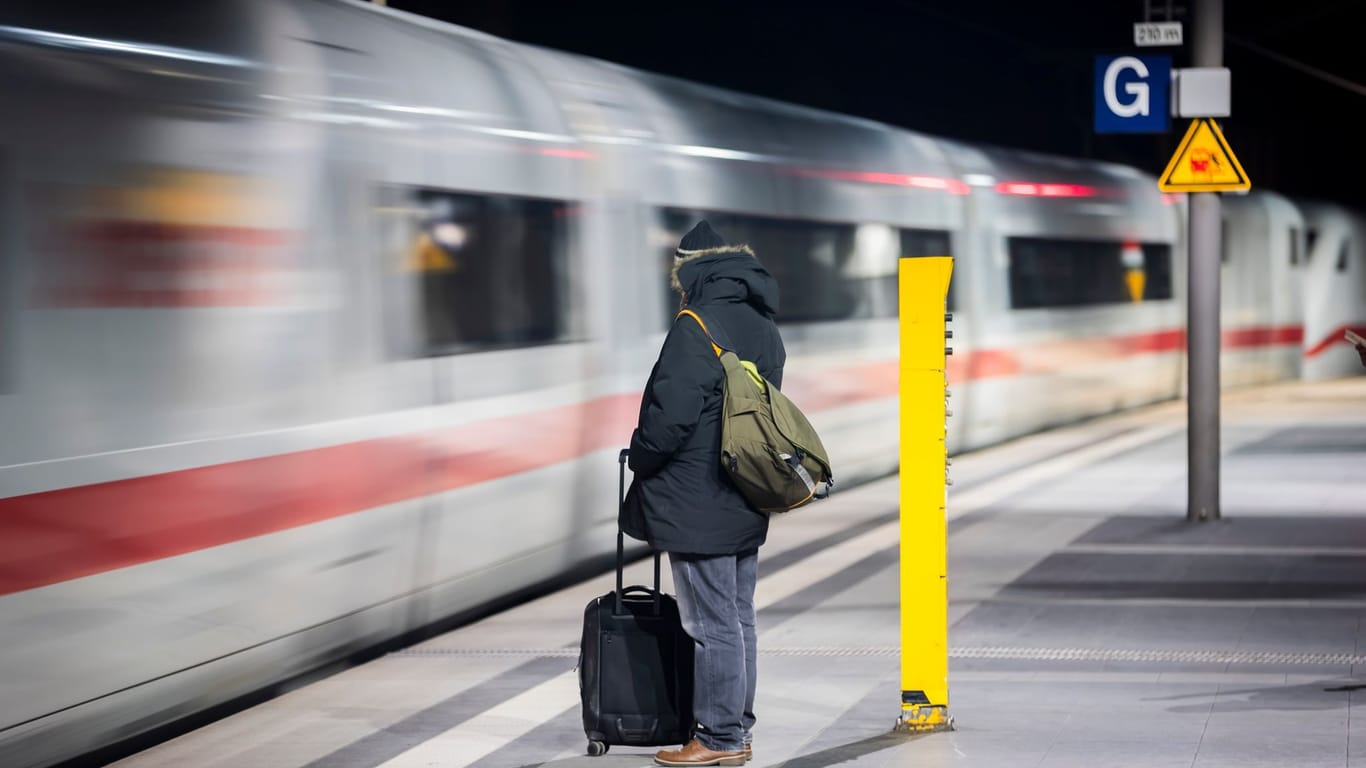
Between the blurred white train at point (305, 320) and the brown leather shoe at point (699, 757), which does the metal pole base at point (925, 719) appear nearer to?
the brown leather shoe at point (699, 757)

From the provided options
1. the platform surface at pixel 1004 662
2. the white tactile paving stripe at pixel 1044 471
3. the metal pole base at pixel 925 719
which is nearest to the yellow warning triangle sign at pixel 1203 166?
the platform surface at pixel 1004 662

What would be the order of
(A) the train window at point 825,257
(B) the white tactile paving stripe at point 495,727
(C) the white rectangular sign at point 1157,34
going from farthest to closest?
(A) the train window at point 825,257 → (C) the white rectangular sign at point 1157,34 → (B) the white tactile paving stripe at point 495,727

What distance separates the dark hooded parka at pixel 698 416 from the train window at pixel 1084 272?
12586 millimetres

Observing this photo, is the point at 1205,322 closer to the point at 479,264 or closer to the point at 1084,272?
the point at 479,264

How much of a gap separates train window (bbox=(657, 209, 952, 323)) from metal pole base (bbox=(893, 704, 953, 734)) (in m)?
5.12

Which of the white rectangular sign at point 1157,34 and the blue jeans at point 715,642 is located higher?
the white rectangular sign at point 1157,34

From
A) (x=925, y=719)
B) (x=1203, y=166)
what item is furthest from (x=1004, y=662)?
(x=1203, y=166)

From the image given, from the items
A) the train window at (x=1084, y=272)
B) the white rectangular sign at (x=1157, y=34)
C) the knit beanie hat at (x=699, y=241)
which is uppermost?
the white rectangular sign at (x=1157, y=34)

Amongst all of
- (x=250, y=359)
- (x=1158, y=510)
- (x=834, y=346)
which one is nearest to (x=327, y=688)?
(x=250, y=359)

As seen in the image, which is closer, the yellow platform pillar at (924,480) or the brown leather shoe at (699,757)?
the brown leather shoe at (699,757)

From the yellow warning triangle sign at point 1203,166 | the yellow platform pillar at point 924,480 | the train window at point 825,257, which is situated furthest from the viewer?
the train window at point 825,257

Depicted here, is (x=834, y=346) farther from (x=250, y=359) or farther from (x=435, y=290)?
(x=250, y=359)

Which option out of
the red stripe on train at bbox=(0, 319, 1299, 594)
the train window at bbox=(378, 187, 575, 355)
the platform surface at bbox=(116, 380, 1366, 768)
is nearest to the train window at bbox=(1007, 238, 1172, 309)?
the platform surface at bbox=(116, 380, 1366, 768)

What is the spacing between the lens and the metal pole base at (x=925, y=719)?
19.7 feet
